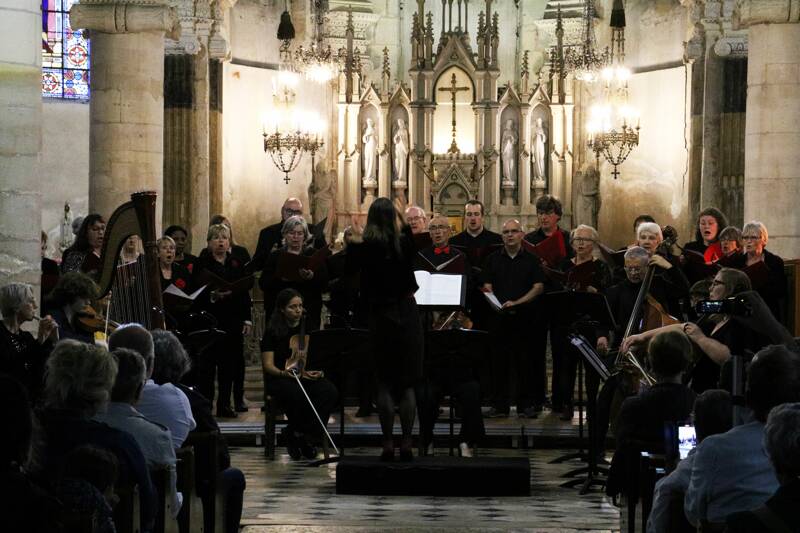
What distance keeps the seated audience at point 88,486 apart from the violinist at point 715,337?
429cm

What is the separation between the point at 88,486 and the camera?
13.9ft

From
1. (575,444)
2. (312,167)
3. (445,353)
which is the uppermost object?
(312,167)

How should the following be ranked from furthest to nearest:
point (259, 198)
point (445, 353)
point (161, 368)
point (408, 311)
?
point (259, 198), point (445, 353), point (408, 311), point (161, 368)

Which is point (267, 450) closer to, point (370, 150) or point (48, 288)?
point (48, 288)

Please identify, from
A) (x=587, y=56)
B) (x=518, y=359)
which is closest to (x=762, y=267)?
(x=518, y=359)

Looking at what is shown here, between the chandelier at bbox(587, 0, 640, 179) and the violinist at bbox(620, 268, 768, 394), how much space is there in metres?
10.4

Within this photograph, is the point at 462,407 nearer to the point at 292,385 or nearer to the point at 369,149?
the point at 292,385

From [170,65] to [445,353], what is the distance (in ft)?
28.2

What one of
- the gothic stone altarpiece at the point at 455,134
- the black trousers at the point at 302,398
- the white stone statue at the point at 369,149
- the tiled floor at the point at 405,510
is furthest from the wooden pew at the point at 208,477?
the white stone statue at the point at 369,149

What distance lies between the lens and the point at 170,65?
690 inches

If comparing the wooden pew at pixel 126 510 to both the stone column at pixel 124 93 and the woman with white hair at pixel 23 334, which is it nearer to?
the woman with white hair at pixel 23 334

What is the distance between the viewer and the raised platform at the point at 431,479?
890 centimetres

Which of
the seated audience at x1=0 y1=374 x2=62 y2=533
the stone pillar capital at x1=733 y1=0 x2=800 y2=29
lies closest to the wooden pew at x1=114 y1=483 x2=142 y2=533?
the seated audience at x1=0 y1=374 x2=62 y2=533

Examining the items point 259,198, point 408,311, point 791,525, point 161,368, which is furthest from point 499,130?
point 791,525
